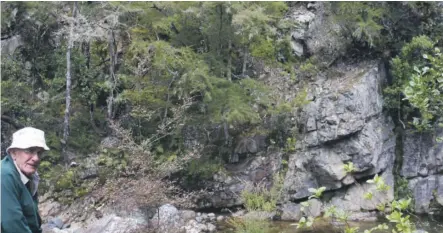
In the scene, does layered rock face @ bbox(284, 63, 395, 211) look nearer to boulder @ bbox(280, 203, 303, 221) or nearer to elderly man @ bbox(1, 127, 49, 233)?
boulder @ bbox(280, 203, 303, 221)

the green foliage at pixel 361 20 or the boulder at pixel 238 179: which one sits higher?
the green foliage at pixel 361 20

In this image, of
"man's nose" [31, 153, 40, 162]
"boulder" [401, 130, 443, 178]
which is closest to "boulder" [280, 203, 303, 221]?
"boulder" [401, 130, 443, 178]

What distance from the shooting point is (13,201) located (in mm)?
2473

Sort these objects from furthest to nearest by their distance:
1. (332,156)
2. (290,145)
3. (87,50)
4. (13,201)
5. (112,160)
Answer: (87,50), (290,145), (332,156), (112,160), (13,201)

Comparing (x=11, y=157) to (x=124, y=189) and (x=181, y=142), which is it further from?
(x=181, y=142)

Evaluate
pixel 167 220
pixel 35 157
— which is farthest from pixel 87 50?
pixel 35 157

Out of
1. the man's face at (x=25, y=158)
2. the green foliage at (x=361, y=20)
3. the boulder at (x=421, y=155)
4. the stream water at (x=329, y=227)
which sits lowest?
the stream water at (x=329, y=227)

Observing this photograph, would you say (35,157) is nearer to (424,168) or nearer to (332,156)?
(332,156)

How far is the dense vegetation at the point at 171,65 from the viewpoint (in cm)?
1243

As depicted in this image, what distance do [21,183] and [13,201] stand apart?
0.40ft

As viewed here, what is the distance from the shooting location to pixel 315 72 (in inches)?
593

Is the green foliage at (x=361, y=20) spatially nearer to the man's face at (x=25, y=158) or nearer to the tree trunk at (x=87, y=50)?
the tree trunk at (x=87, y=50)

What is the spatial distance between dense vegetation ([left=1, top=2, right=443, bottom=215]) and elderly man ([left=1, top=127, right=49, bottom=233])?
8.80m

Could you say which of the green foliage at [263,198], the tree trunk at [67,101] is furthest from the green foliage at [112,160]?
the green foliage at [263,198]
